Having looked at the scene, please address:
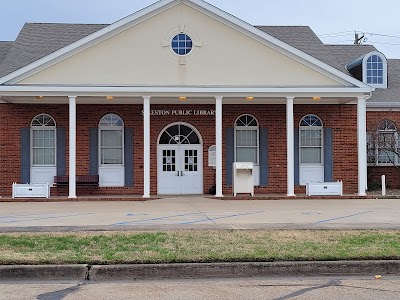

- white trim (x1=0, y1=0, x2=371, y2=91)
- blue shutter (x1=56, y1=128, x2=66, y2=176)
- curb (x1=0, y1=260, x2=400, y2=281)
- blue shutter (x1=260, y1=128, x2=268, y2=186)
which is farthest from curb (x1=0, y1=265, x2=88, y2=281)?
blue shutter (x1=260, y1=128, x2=268, y2=186)

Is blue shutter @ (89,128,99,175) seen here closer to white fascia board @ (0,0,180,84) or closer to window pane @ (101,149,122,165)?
window pane @ (101,149,122,165)

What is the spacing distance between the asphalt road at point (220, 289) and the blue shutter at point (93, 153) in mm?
15808

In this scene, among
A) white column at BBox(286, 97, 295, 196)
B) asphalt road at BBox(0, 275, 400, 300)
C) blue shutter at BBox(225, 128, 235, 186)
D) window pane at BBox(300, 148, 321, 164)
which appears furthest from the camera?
window pane at BBox(300, 148, 321, 164)

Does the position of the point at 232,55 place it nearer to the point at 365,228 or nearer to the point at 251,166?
the point at 251,166

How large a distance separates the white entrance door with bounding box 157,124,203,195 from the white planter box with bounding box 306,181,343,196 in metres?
4.56

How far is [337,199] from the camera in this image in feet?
72.6

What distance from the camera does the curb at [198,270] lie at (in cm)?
866

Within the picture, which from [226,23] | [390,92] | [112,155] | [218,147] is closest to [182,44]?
[226,23]

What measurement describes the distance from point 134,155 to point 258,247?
1487 centimetres

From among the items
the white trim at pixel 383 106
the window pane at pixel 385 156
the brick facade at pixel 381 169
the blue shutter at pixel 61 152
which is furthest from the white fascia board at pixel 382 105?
the blue shutter at pixel 61 152

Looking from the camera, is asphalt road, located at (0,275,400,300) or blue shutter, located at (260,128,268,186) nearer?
asphalt road, located at (0,275,400,300)

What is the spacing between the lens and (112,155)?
24391mm

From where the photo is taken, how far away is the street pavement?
13.2 meters

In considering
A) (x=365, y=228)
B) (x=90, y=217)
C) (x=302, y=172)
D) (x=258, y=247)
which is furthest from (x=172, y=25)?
(x=258, y=247)
